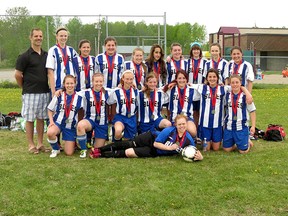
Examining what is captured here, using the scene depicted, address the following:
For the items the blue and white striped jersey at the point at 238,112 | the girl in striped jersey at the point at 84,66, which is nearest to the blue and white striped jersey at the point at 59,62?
the girl in striped jersey at the point at 84,66

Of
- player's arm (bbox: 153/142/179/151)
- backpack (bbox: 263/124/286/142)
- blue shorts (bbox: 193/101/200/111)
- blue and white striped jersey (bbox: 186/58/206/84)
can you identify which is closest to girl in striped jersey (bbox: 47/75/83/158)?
player's arm (bbox: 153/142/179/151)

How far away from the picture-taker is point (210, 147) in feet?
22.4

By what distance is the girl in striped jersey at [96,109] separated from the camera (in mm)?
6328

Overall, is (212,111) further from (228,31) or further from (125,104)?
(228,31)

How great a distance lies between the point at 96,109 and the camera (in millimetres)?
6426

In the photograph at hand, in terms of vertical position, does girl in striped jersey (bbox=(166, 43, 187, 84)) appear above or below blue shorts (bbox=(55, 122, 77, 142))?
above

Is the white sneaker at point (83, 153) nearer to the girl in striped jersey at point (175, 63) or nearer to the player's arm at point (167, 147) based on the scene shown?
the player's arm at point (167, 147)

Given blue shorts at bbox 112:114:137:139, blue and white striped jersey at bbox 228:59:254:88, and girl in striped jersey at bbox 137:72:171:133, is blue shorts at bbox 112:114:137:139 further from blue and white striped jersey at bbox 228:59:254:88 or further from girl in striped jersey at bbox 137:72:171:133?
blue and white striped jersey at bbox 228:59:254:88

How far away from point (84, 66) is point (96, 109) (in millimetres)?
812

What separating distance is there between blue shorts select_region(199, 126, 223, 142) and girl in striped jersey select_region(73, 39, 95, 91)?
213cm

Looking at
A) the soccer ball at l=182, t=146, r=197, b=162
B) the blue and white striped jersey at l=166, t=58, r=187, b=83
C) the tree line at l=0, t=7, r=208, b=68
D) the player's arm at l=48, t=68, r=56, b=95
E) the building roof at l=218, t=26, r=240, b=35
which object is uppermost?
the building roof at l=218, t=26, r=240, b=35

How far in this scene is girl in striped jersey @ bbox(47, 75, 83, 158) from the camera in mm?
6195

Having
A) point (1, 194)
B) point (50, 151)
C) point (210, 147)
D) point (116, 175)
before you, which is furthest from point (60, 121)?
point (210, 147)

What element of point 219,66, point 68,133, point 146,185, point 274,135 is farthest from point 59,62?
point 274,135
